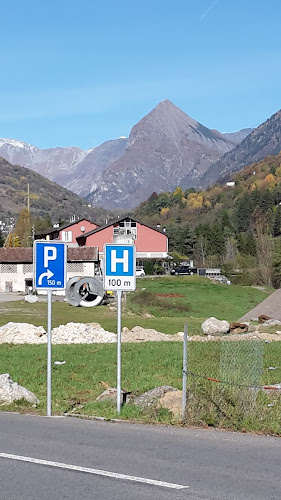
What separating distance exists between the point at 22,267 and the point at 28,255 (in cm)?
140

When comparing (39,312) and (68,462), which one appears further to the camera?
(39,312)

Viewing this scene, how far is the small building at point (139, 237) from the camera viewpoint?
115 metres

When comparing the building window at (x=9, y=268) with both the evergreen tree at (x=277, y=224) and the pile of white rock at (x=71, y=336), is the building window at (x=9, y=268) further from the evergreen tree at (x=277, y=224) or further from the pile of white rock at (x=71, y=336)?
the evergreen tree at (x=277, y=224)

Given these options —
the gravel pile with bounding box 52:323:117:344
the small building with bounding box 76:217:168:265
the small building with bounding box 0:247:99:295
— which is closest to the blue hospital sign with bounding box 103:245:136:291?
the gravel pile with bounding box 52:323:117:344

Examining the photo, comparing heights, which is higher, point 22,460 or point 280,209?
point 280,209

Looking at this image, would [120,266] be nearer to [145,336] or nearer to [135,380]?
[135,380]

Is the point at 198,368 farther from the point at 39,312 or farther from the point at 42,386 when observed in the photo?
the point at 39,312

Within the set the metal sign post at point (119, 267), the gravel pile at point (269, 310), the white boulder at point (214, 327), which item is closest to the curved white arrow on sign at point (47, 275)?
the metal sign post at point (119, 267)

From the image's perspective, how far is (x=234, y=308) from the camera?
61812 mm

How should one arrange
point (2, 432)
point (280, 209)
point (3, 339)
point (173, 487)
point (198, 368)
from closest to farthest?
point (173, 487) < point (2, 432) < point (198, 368) < point (3, 339) < point (280, 209)

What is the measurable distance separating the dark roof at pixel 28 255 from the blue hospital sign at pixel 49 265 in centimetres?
6643

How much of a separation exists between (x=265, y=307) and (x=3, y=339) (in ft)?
71.0

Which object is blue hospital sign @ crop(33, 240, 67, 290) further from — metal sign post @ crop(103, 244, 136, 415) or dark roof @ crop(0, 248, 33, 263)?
dark roof @ crop(0, 248, 33, 263)

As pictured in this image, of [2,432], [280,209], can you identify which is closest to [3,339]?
[2,432]
